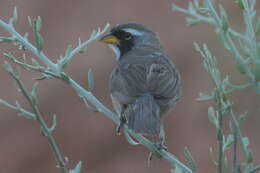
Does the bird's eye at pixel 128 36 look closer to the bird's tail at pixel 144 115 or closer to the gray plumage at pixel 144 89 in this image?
the gray plumage at pixel 144 89

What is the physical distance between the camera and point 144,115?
3.45 m

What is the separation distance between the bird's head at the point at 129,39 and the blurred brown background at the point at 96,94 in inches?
148

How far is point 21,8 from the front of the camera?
29.1ft

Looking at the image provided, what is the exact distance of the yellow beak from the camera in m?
4.36

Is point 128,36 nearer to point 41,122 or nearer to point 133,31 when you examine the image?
point 133,31

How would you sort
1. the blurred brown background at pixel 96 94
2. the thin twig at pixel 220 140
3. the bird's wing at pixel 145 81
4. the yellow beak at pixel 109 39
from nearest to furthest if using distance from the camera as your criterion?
the thin twig at pixel 220 140 → the bird's wing at pixel 145 81 → the yellow beak at pixel 109 39 → the blurred brown background at pixel 96 94

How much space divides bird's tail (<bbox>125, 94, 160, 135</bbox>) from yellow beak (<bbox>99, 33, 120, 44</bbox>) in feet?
2.64

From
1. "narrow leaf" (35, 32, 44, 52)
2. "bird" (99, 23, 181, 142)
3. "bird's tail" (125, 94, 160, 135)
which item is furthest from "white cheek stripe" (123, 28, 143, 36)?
"narrow leaf" (35, 32, 44, 52)

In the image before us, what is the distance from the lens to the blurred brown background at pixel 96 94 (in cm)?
867

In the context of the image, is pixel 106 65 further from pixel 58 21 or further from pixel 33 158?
pixel 33 158

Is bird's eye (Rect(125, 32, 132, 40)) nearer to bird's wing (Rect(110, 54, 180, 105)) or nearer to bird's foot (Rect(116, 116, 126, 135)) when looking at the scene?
bird's wing (Rect(110, 54, 180, 105))

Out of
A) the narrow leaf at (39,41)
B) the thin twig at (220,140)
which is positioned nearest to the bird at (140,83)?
the narrow leaf at (39,41)

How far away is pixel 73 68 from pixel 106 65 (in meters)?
0.44

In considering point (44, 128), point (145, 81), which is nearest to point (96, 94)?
point (145, 81)
